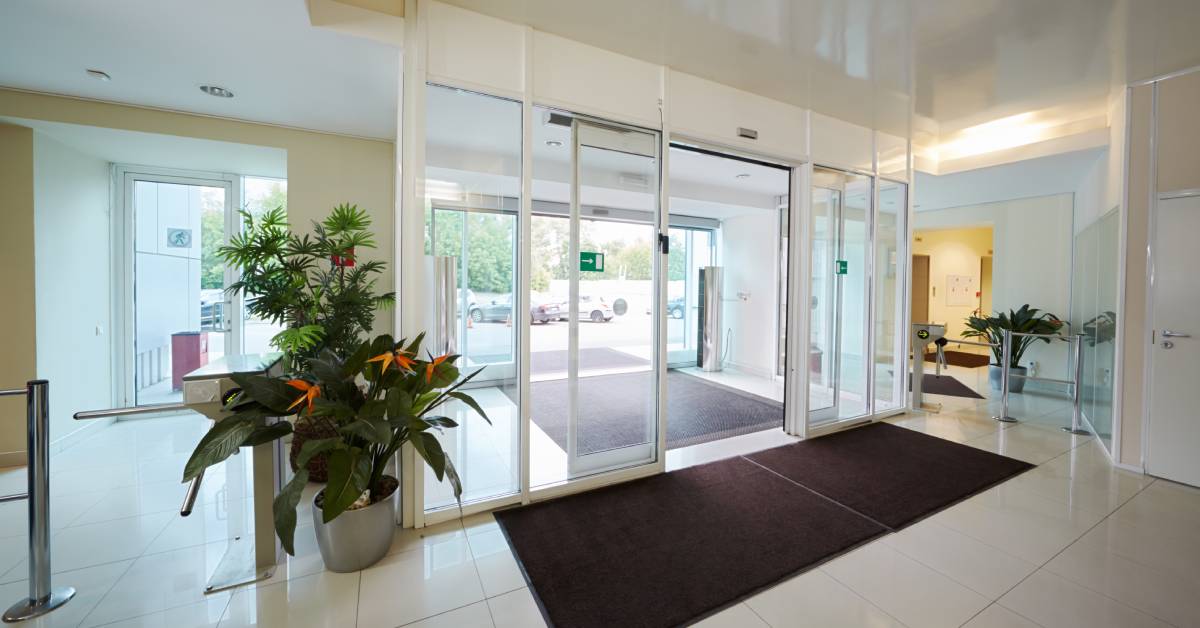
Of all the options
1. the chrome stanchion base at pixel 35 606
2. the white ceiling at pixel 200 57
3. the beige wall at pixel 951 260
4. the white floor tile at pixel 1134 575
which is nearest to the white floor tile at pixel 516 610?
the chrome stanchion base at pixel 35 606

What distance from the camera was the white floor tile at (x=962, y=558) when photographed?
212cm

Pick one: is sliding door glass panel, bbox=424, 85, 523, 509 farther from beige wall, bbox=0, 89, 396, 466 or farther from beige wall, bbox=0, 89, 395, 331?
beige wall, bbox=0, 89, 396, 466

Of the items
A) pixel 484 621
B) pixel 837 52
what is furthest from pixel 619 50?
pixel 484 621

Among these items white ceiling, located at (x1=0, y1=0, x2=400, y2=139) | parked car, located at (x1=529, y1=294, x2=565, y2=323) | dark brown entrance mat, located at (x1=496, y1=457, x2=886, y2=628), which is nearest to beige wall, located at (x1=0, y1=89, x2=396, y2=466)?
white ceiling, located at (x1=0, y1=0, x2=400, y2=139)

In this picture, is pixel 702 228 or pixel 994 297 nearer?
pixel 994 297

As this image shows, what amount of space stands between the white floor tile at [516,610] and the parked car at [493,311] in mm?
1618

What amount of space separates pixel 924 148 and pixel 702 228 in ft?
10.9

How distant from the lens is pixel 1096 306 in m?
4.45

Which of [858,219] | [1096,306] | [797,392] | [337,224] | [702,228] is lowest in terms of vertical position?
[797,392]

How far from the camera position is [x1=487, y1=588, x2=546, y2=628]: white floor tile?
1855mm

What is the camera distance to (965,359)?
26.5 feet

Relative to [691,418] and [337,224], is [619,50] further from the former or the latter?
[691,418]

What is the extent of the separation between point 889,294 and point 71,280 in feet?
25.9

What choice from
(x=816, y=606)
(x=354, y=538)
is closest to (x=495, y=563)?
(x=354, y=538)
